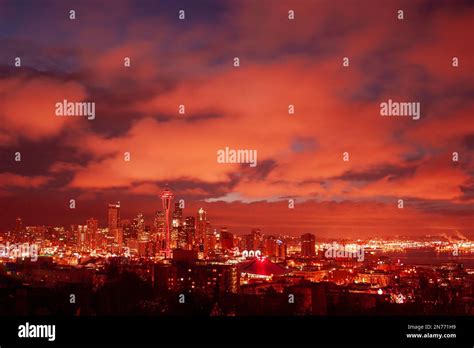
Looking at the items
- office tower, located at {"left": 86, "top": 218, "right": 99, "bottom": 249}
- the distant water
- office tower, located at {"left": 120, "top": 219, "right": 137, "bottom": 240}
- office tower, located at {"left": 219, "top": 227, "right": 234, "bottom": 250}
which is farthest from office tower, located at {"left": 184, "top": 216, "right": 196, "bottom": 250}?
the distant water

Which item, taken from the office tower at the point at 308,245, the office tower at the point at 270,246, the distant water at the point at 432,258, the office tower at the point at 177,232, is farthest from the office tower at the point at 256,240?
the distant water at the point at 432,258

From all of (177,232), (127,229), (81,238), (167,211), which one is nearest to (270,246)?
(167,211)

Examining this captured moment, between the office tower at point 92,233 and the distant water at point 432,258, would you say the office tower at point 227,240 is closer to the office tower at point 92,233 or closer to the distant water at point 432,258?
the office tower at point 92,233

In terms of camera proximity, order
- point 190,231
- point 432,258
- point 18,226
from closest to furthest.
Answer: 1. point 18,226
2. point 432,258
3. point 190,231

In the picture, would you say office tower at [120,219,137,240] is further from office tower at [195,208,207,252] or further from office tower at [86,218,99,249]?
office tower at [195,208,207,252]

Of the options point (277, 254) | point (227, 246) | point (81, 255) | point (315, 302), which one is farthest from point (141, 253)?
point (315, 302)

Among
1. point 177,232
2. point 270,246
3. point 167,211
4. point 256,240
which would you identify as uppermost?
point 167,211

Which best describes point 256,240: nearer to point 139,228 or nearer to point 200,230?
point 200,230
